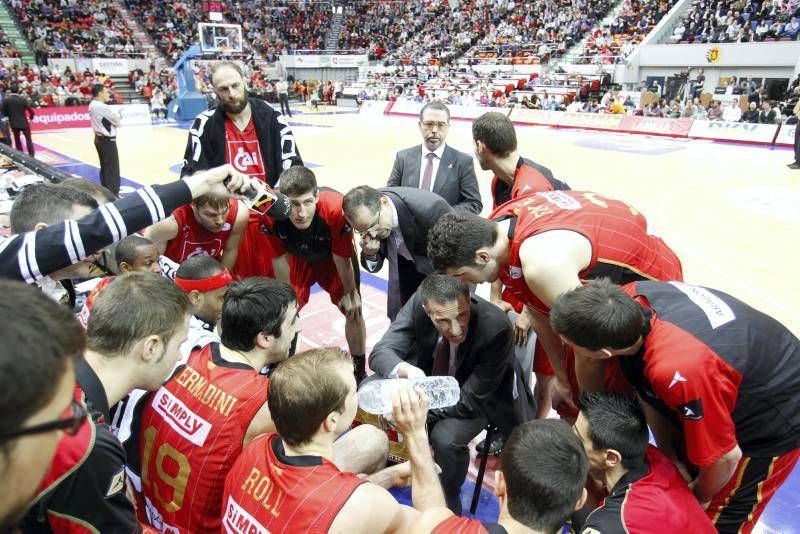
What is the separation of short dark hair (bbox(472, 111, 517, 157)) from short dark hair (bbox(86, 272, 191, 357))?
2462 mm

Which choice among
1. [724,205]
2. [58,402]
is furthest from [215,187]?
[724,205]

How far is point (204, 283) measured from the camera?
10.3ft

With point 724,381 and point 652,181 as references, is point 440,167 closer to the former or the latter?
point 724,381

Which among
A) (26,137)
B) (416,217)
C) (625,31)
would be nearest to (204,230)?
(416,217)

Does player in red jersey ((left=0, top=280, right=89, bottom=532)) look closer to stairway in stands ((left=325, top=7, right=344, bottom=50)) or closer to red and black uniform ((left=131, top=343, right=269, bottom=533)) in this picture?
red and black uniform ((left=131, top=343, right=269, bottom=533))

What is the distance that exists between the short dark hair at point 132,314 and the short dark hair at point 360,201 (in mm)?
1409

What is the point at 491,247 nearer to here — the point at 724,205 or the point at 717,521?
the point at 717,521

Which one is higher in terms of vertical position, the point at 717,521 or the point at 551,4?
the point at 551,4

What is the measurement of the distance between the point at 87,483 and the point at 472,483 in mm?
2263

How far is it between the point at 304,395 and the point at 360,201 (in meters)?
1.74

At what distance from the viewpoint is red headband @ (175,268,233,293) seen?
123 inches

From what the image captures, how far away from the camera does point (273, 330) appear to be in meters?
2.46

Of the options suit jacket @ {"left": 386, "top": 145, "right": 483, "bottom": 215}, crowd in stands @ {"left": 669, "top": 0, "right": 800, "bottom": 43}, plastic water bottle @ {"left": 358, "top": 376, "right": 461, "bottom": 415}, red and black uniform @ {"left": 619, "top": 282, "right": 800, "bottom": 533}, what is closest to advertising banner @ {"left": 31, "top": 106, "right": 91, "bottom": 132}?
suit jacket @ {"left": 386, "top": 145, "right": 483, "bottom": 215}

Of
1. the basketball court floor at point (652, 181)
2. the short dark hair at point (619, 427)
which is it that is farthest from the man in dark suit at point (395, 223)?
the short dark hair at point (619, 427)
